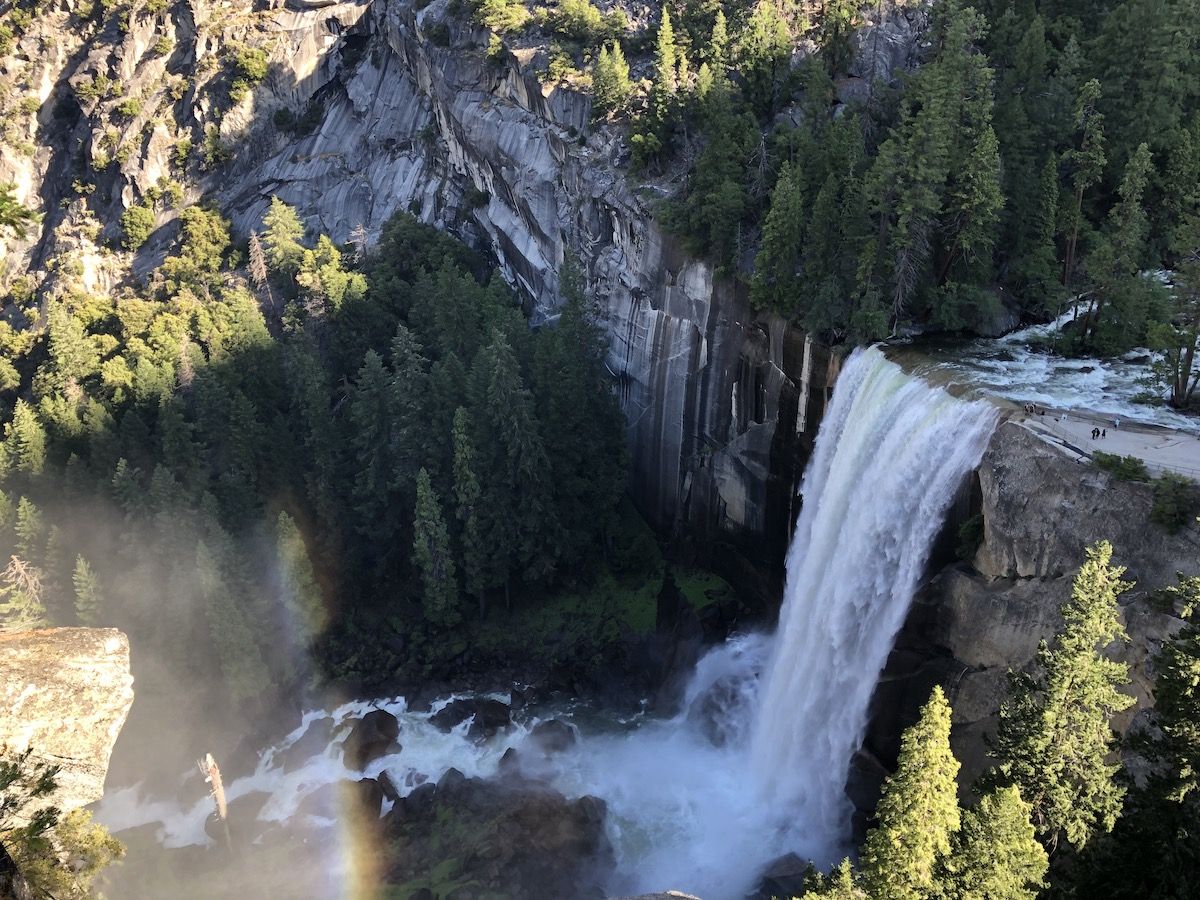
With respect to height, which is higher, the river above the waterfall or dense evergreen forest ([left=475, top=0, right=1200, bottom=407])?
dense evergreen forest ([left=475, top=0, right=1200, bottom=407])

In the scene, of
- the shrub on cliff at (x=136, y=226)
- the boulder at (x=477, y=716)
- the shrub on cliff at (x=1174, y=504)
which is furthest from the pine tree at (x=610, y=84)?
the shrub on cliff at (x=136, y=226)

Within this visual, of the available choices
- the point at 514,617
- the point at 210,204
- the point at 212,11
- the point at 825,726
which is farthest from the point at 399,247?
the point at 825,726

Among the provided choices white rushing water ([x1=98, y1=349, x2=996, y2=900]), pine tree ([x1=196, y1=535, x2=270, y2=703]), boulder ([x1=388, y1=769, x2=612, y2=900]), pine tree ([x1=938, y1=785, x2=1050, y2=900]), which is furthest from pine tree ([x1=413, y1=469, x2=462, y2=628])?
pine tree ([x1=938, y1=785, x2=1050, y2=900])

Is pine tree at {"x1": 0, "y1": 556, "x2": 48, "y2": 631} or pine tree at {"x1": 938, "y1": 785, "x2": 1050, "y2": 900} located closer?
pine tree at {"x1": 938, "y1": 785, "x2": 1050, "y2": 900}

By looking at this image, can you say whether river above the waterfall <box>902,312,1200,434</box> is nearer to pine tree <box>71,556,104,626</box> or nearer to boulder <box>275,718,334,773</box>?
boulder <box>275,718,334,773</box>

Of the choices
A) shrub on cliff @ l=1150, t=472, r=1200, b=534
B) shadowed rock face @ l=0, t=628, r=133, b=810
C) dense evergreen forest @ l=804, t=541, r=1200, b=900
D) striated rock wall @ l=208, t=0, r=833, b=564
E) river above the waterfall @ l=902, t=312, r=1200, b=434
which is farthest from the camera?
striated rock wall @ l=208, t=0, r=833, b=564
